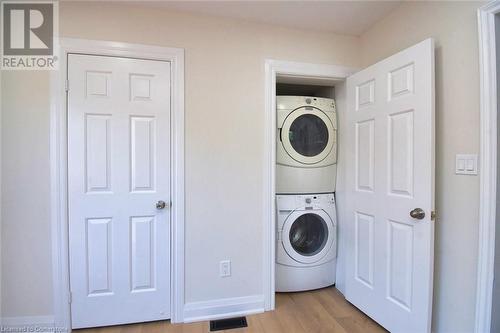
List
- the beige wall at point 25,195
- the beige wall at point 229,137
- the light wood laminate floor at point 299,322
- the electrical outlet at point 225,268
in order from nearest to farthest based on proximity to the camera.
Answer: the beige wall at point 229,137 < the beige wall at point 25,195 < the light wood laminate floor at point 299,322 < the electrical outlet at point 225,268

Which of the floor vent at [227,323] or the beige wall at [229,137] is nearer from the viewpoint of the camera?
the beige wall at [229,137]

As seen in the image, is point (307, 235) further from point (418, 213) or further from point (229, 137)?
point (229, 137)

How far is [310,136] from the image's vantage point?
214 centimetres

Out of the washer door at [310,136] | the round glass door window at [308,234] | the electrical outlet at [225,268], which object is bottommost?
the electrical outlet at [225,268]

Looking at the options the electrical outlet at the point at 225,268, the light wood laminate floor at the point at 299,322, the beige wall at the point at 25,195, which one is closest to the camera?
the beige wall at the point at 25,195

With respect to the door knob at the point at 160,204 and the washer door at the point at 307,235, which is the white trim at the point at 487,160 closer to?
the washer door at the point at 307,235

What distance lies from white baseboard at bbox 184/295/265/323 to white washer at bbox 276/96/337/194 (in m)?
0.90

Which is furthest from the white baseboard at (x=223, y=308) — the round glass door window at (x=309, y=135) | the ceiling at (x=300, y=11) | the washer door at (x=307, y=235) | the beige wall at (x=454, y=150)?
the ceiling at (x=300, y=11)

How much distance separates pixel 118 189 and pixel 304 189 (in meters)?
1.46

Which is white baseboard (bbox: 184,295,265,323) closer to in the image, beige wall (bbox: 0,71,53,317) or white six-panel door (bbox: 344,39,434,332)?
white six-panel door (bbox: 344,39,434,332)

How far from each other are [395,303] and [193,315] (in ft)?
4.52

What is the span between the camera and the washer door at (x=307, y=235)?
2088 millimetres

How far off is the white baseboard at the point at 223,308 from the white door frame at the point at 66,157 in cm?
10

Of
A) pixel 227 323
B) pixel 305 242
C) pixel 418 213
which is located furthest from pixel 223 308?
pixel 418 213
